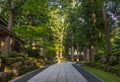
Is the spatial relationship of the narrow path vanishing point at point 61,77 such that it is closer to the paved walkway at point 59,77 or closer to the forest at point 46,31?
the paved walkway at point 59,77

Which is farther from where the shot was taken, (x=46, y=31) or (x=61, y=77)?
(x=46, y=31)

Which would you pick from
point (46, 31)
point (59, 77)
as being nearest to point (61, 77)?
point (59, 77)

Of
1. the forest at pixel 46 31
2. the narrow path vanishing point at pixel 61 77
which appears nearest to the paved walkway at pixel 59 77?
the narrow path vanishing point at pixel 61 77

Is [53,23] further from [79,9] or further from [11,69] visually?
[11,69]

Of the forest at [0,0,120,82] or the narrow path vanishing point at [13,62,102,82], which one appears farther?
the forest at [0,0,120,82]

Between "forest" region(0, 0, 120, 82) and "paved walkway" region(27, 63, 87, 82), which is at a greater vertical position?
"forest" region(0, 0, 120, 82)

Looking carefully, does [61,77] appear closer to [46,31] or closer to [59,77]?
[59,77]

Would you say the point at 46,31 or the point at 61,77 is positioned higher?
the point at 46,31

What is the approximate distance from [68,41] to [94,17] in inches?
1348

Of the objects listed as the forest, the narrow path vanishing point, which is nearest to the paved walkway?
the narrow path vanishing point

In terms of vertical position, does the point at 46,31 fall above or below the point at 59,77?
above

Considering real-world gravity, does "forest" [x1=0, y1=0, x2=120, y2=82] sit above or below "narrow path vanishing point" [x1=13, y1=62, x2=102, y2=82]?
above

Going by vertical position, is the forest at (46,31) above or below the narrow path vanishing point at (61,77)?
above

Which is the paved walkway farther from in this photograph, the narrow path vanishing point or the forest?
the forest
